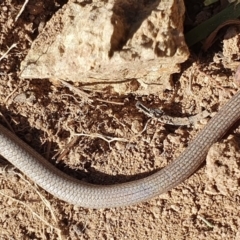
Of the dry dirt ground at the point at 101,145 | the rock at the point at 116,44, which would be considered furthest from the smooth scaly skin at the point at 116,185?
the rock at the point at 116,44

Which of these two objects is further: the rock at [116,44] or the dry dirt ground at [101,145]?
the dry dirt ground at [101,145]

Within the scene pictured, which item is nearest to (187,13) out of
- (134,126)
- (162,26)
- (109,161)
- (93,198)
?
(162,26)

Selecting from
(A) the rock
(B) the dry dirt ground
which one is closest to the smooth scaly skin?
(B) the dry dirt ground

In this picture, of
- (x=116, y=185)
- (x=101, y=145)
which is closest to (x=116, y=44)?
(x=101, y=145)

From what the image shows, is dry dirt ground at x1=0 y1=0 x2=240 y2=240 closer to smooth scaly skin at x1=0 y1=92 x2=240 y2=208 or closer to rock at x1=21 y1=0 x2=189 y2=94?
smooth scaly skin at x1=0 y1=92 x2=240 y2=208

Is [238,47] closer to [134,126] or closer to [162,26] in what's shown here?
[162,26]

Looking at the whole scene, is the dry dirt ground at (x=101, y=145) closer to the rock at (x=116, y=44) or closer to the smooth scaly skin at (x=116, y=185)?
the smooth scaly skin at (x=116, y=185)
